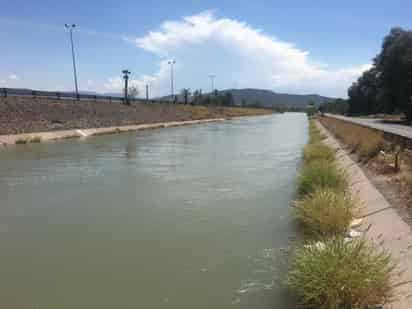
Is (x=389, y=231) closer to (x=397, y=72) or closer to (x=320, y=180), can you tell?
(x=320, y=180)

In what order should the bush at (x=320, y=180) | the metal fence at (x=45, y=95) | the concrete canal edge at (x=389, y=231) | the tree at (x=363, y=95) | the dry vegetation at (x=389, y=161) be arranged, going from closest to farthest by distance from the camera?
the concrete canal edge at (x=389, y=231), the dry vegetation at (x=389, y=161), the bush at (x=320, y=180), the metal fence at (x=45, y=95), the tree at (x=363, y=95)

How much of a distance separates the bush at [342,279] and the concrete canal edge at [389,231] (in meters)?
0.18

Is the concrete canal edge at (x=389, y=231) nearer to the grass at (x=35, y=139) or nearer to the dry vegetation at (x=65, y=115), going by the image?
the grass at (x=35, y=139)

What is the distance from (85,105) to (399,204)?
43114 millimetres

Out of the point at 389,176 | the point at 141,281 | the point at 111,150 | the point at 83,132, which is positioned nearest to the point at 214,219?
the point at 141,281

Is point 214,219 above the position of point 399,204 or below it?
below

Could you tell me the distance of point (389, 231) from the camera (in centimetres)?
660

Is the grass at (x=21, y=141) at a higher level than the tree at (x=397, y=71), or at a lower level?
lower

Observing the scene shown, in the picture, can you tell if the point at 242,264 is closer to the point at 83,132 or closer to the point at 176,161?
the point at 176,161

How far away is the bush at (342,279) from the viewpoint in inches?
174

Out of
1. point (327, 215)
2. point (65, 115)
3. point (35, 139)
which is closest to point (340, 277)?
point (327, 215)

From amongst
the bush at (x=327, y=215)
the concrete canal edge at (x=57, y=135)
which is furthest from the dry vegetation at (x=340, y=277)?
the concrete canal edge at (x=57, y=135)

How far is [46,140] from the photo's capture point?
3106 cm

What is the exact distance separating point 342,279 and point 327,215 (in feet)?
10.5
